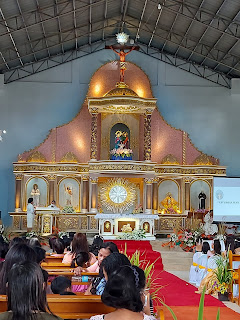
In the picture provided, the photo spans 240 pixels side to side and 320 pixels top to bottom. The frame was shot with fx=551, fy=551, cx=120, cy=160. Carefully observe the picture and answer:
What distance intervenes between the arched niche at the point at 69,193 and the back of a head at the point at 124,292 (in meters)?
19.6

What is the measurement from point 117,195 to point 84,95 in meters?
4.78

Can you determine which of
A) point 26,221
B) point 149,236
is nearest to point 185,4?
point 149,236

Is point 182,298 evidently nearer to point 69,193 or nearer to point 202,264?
point 202,264

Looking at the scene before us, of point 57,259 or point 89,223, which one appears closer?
point 57,259

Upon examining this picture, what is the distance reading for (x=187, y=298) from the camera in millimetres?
9344

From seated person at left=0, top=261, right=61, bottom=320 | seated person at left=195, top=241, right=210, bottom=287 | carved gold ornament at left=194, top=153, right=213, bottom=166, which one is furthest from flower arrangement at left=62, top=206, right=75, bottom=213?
seated person at left=0, top=261, right=61, bottom=320

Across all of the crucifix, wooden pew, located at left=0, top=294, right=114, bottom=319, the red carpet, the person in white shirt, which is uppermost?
the crucifix

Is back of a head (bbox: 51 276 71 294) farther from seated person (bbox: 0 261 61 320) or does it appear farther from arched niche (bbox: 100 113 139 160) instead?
arched niche (bbox: 100 113 139 160)

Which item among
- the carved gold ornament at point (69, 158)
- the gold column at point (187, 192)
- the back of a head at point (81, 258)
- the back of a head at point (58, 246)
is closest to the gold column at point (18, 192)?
the carved gold ornament at point (69, 158)

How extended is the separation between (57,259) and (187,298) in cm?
230

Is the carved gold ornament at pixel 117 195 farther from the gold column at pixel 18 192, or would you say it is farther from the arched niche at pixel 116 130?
the gold column at pixel 18 192

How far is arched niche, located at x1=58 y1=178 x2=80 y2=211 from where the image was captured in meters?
23.0

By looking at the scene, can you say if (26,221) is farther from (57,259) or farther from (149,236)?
(57,259)

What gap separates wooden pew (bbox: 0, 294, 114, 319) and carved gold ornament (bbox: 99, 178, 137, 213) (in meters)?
18.6
